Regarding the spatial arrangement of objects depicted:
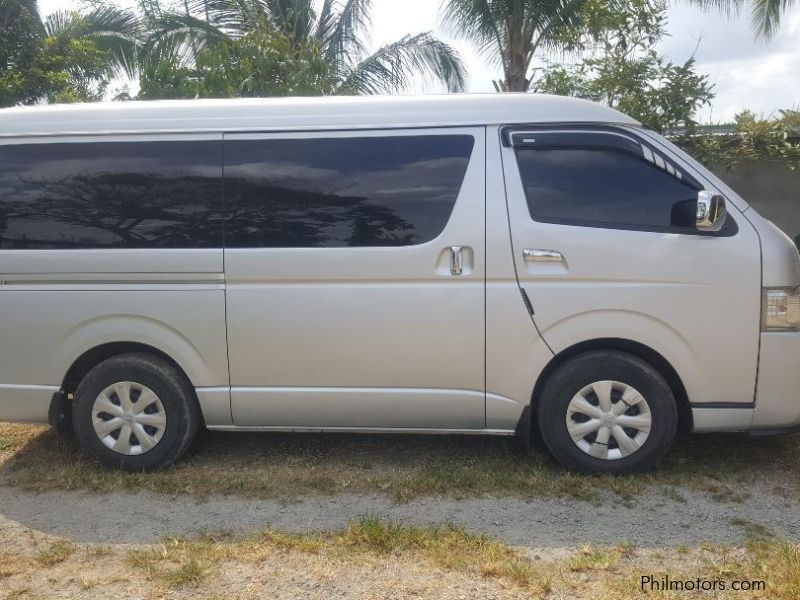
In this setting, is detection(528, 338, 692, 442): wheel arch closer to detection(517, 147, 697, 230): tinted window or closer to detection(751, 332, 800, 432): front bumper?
detection(751, 332, 800, 432): front bumper

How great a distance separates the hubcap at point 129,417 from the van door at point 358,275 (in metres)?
0.54

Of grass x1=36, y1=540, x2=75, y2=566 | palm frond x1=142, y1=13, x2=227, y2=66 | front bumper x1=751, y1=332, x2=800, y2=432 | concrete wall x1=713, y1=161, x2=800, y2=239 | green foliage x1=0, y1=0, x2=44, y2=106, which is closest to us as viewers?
grass x1=36, y1=540, x2=75, y2=566

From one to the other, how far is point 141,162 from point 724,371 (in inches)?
142

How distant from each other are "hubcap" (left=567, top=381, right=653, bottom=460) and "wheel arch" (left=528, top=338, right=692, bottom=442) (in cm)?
20

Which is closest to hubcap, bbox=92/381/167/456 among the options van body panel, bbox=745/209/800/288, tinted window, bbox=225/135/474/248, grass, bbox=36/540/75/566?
grass, bbox=36/540/75/566

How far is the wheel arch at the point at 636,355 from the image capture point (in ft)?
13.8

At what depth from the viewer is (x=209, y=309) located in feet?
14.3

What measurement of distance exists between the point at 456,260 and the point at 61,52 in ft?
40.2

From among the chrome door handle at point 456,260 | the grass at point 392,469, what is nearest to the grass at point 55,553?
the grass at point 392,469

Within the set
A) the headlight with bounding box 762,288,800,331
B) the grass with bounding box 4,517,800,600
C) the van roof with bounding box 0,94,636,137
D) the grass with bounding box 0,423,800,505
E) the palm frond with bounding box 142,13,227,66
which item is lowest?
the grass with bounding box 4,517,800,600

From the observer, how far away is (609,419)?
422 centimetres

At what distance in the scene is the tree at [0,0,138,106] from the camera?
40.9ft

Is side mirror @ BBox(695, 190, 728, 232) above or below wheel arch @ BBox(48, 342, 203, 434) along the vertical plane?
above

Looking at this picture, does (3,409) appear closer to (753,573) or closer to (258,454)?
(258,454)
